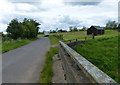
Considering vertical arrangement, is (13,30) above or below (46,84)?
above

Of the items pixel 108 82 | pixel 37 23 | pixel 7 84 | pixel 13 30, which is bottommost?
pixel 7 84

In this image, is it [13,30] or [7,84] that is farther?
[13,30]

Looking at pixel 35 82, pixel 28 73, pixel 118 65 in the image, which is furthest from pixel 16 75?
pixel 118 65

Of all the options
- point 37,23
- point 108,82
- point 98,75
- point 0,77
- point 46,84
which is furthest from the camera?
point 37,23

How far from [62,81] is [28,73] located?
2.29 m

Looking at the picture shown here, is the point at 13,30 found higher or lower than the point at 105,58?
higher

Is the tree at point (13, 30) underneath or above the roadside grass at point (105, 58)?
above

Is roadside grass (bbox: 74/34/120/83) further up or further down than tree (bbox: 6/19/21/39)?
further down

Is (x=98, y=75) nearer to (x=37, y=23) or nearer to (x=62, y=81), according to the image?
(x=62, y=81)

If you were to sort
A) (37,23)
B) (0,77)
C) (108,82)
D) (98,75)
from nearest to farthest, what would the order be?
(108,82), (98,75), (0,77), (37,23)

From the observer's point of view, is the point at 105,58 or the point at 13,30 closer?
the point at 105,58

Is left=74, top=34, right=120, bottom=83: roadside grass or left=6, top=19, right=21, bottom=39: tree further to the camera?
left=6, top=19, right=21, bottom=39: tree

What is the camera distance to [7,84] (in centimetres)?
467

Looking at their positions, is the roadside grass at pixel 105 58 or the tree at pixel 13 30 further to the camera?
the tree at pixel 13 30
